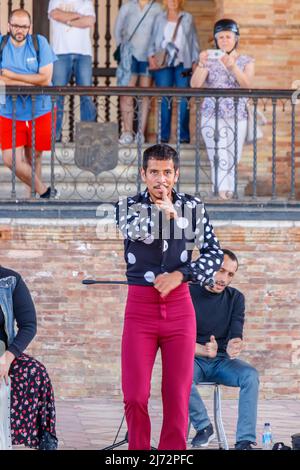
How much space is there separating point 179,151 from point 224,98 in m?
0.63

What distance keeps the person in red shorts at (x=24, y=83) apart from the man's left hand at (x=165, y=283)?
5044 mm

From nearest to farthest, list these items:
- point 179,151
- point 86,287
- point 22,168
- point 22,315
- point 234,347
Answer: point 22,315 → point 234,347 → point 86,287 → point 22,168 → point 179,151

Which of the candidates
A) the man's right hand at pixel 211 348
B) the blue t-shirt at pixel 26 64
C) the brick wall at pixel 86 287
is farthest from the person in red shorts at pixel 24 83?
the man's right hand at pixel 211 348

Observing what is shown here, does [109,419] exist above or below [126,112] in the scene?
below

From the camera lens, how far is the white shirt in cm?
1442

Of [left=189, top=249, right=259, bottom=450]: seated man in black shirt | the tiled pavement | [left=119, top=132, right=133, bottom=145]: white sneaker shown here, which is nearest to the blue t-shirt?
[left=119, top=132, right=133, bottom=145]: white sneaker

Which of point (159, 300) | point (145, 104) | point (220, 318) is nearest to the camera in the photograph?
point (159, 300)

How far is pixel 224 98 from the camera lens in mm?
13414

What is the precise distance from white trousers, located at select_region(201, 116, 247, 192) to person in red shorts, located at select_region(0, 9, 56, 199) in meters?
1.47

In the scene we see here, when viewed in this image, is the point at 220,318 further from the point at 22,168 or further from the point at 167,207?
the point at 22,168

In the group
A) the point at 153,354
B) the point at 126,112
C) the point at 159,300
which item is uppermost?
the point at 126,112

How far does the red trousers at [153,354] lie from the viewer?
8.26 meters

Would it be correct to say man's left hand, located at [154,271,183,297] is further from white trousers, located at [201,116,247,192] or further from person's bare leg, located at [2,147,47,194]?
white trousers, located at [201,116,247,192]

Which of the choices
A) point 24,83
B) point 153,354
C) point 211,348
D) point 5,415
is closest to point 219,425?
point 211,348
